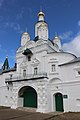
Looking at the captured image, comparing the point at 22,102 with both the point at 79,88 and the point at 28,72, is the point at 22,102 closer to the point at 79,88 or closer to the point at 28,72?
the point at 28,72

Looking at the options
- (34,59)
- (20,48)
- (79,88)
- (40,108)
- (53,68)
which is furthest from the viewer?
(20,48)

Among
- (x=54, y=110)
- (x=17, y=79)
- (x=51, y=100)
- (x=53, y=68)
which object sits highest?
(x=53, y=68)

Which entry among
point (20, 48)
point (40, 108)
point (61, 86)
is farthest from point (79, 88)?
point (20, 48)

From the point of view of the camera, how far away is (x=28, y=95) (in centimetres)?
2302

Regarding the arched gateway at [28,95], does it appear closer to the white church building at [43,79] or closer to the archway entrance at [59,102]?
the white church building at [43,79]

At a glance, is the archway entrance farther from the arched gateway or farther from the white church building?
the arched gateway

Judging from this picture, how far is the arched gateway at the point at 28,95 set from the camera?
2190 centimetres

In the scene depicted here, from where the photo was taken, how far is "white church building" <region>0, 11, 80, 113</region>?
18.1m

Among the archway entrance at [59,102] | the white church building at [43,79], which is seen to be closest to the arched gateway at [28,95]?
the white church building at [43,79]

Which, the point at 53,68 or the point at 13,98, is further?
the point at 13,98

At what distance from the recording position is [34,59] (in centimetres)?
2228

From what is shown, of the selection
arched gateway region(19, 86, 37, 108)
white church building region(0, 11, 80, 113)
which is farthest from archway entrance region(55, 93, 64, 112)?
arched gateway region(19, 86, 37, 108)

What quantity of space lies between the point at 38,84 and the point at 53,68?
3.21 metres

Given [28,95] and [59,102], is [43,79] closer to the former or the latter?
[59,102]
